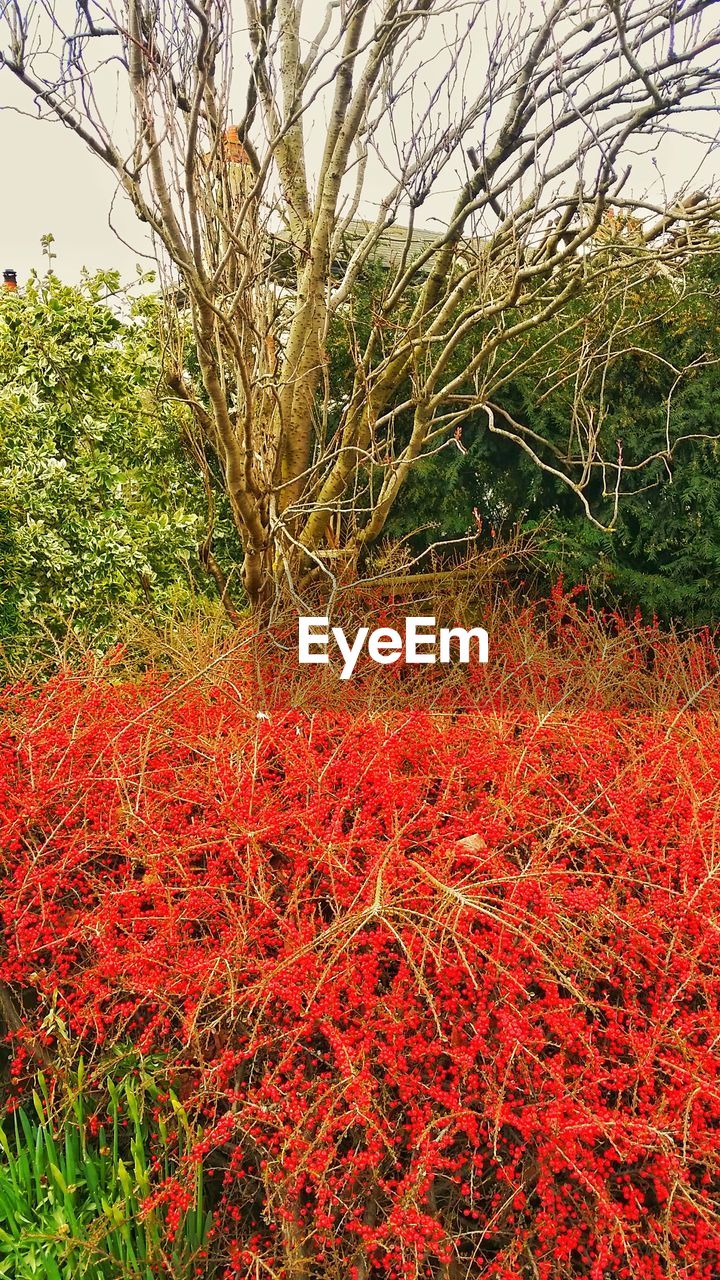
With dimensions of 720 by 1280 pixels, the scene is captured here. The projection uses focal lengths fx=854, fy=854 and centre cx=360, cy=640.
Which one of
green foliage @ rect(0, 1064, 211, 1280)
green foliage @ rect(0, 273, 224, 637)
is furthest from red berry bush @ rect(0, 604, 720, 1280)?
green foliage @ rect(0, 273, 224, 637)

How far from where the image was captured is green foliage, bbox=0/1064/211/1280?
193 cm

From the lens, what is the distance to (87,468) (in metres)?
5.32

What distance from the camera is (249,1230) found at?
6.77 ft

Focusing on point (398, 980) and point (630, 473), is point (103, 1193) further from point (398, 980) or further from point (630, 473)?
point (630, 473)

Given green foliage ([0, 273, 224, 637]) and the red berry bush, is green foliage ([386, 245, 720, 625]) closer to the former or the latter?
green foliage ([0, 273, 224, 637])

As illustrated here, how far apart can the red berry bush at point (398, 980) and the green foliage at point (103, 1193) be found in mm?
82

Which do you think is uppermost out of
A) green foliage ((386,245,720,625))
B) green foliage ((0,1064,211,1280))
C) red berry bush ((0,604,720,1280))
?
green foliage ((386,245,720,625))

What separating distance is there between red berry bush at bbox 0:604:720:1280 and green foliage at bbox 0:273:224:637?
2.61 metres

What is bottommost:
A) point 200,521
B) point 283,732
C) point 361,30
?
point 283,732

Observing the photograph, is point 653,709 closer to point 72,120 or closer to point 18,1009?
point 18,1009

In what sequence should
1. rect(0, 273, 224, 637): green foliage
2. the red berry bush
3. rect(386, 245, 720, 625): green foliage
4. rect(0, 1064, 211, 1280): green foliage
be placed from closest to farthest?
1. the red berry bush
2. rect(0, 1064, 211, 1280): green foliage
3. rect(0, 273, 224, 637): green foliage
4. rect(386, 245, 720, 625): green foliage

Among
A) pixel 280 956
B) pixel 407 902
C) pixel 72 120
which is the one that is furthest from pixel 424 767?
pixel 72 120

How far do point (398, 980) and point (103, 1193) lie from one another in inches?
41.6

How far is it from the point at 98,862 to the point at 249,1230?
1004 mm
